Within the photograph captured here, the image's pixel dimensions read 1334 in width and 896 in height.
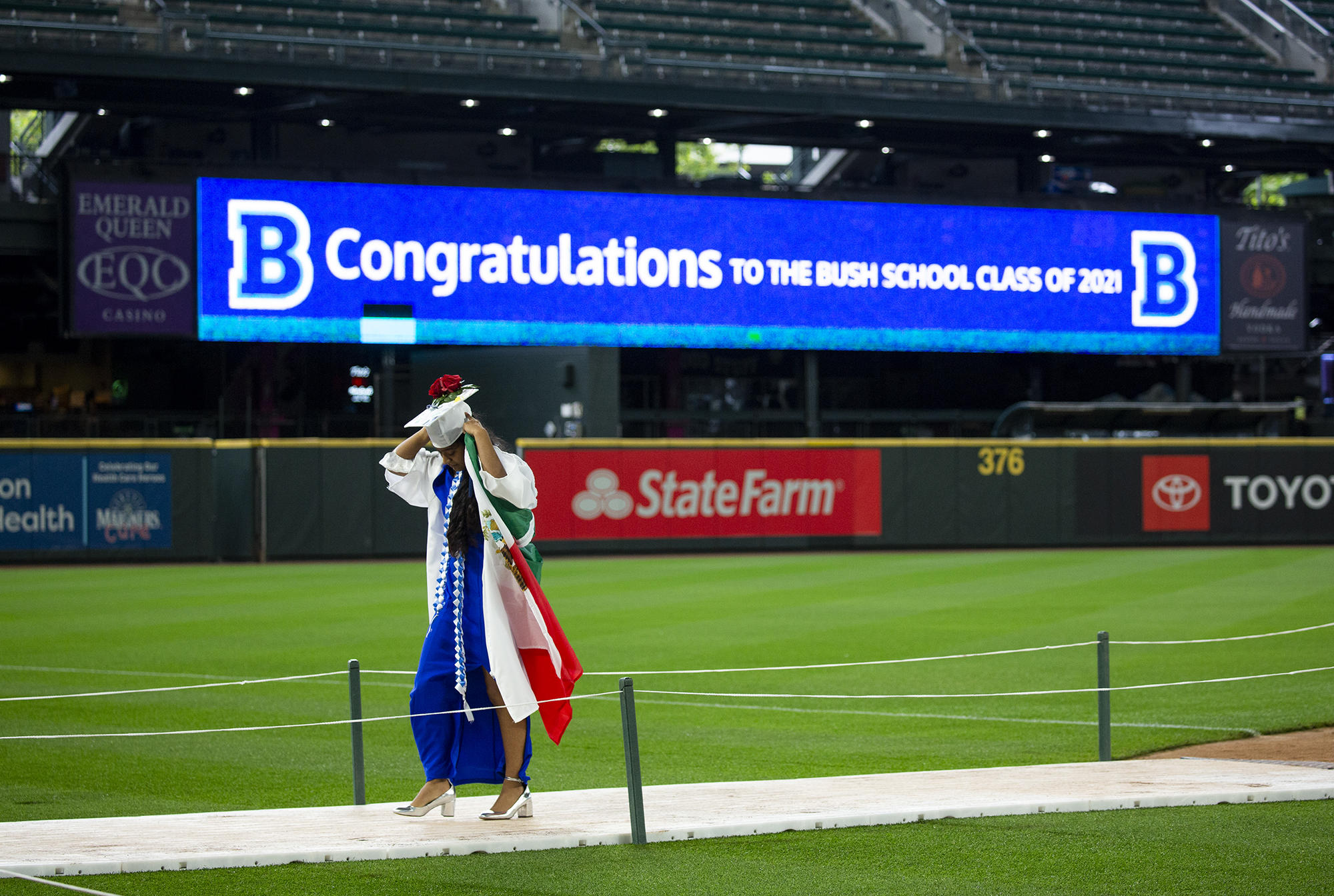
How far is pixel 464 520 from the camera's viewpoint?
702 cm

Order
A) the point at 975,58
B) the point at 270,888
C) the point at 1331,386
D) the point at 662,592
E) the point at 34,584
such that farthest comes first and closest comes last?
the point at 1331,386
the point at 975,58
the point at 34,584
the point at 662,592
the point at 270,888

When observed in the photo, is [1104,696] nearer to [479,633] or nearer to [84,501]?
[479,633]

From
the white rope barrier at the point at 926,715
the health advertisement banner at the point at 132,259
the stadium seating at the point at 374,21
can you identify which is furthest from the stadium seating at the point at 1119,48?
the white rope barrier at the point at 926,715

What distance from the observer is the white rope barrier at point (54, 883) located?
575 centimetres

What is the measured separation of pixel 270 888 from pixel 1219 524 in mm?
28783

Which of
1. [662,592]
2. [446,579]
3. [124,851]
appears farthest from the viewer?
[662,592]

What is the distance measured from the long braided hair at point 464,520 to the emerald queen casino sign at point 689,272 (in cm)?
2429

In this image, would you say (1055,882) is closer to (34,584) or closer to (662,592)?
(662,592)

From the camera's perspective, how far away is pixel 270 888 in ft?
19.4

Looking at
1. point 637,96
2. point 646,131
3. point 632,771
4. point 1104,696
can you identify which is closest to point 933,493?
point 637,96

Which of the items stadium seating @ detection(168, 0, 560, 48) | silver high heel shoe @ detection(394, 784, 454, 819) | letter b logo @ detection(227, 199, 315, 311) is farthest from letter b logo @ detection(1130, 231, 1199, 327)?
silver high heel shoe @ detection(394, 784, 454, 819)

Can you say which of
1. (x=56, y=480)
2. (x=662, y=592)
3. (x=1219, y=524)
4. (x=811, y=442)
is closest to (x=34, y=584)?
(x=56, y=480)

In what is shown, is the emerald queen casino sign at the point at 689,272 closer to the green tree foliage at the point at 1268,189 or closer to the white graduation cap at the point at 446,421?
the green tree foliage at the point at 1268,189

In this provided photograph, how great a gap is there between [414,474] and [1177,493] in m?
27.0
